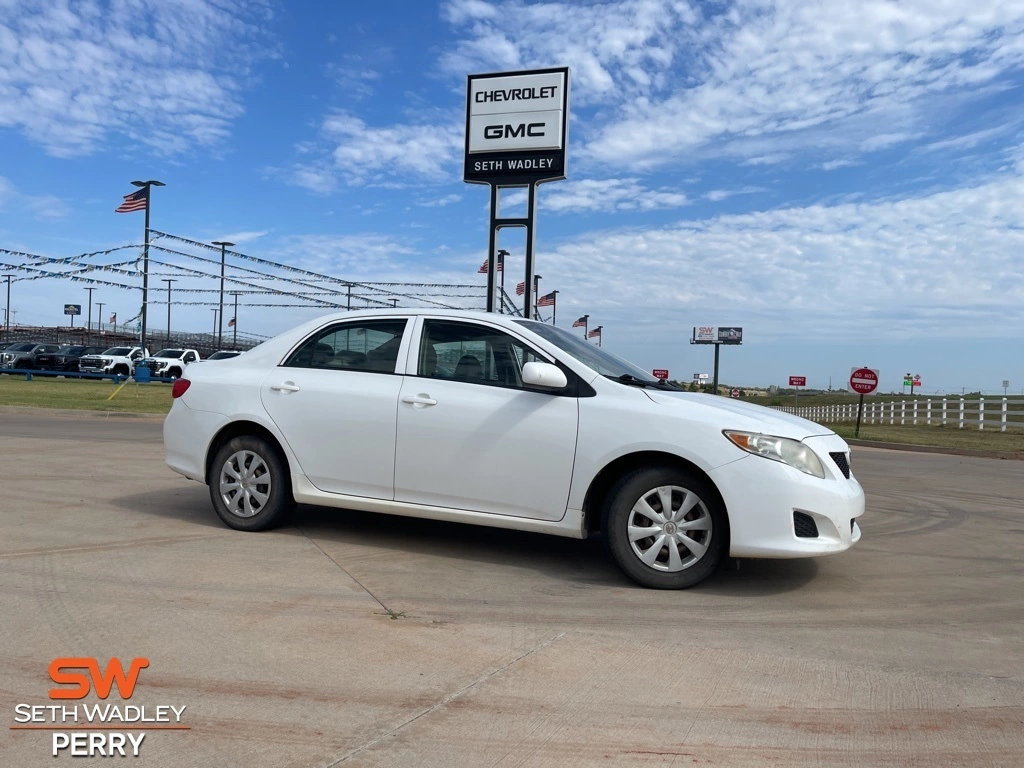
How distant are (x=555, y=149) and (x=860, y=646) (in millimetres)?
14571

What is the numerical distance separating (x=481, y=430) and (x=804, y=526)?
2.02m

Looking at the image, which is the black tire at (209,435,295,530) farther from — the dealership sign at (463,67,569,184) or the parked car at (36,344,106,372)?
the parked car at (36,344,106,372)

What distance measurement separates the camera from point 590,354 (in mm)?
5793

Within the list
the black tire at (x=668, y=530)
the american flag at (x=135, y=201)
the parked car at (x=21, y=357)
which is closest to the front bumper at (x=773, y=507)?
the black tire at (x=668, y=530)

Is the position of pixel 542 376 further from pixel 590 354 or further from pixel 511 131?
pixel 511 131

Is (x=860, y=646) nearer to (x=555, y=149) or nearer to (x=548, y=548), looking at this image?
(x=548, y=548)

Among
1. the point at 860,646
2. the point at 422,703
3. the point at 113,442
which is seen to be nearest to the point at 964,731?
the point at 860,646

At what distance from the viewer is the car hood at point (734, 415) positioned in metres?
4.90

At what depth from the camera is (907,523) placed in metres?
7.77

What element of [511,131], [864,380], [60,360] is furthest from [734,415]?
[60,360]

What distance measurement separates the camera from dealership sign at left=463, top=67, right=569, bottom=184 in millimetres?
17391

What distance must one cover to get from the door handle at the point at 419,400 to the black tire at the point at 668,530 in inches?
53.8

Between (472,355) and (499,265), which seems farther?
(499,265)

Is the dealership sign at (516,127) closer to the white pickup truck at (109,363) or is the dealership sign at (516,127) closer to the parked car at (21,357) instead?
the white pickup truck at (109,363)
